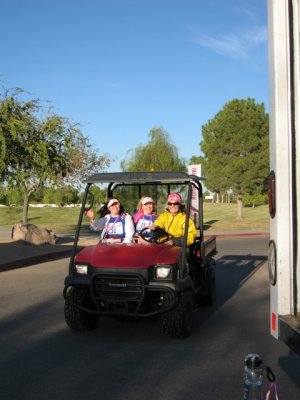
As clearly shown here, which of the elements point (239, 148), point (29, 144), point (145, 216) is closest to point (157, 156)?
point (239, 148)

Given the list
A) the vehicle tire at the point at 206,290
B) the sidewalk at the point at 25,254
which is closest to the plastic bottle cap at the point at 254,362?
the vehicle tire at the point at 206,290

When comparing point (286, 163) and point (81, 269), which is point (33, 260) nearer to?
point (81, 269)

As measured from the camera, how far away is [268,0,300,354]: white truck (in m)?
2.80

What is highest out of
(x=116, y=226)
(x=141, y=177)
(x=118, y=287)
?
(x=141, y=177)

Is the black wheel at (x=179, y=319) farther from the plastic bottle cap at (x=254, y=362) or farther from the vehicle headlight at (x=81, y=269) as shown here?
the plastic bottle cap at (x=254, y=362)

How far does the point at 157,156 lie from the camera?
119ft

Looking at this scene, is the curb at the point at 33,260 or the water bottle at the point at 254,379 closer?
the water bottle at the point at 254,379

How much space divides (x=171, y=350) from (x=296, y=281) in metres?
3.00

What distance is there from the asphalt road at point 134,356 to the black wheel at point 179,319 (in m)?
0.11

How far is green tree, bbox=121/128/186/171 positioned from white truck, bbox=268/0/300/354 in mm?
32421

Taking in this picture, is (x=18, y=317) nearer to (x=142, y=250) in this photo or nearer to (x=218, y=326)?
(x=142, y=250)

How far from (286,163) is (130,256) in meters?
3.40

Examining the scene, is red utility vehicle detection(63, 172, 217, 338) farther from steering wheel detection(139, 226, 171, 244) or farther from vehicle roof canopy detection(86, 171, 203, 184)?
steering wheel detection(139, 226, 171, 244)

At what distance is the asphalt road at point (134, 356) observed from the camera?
431cm
